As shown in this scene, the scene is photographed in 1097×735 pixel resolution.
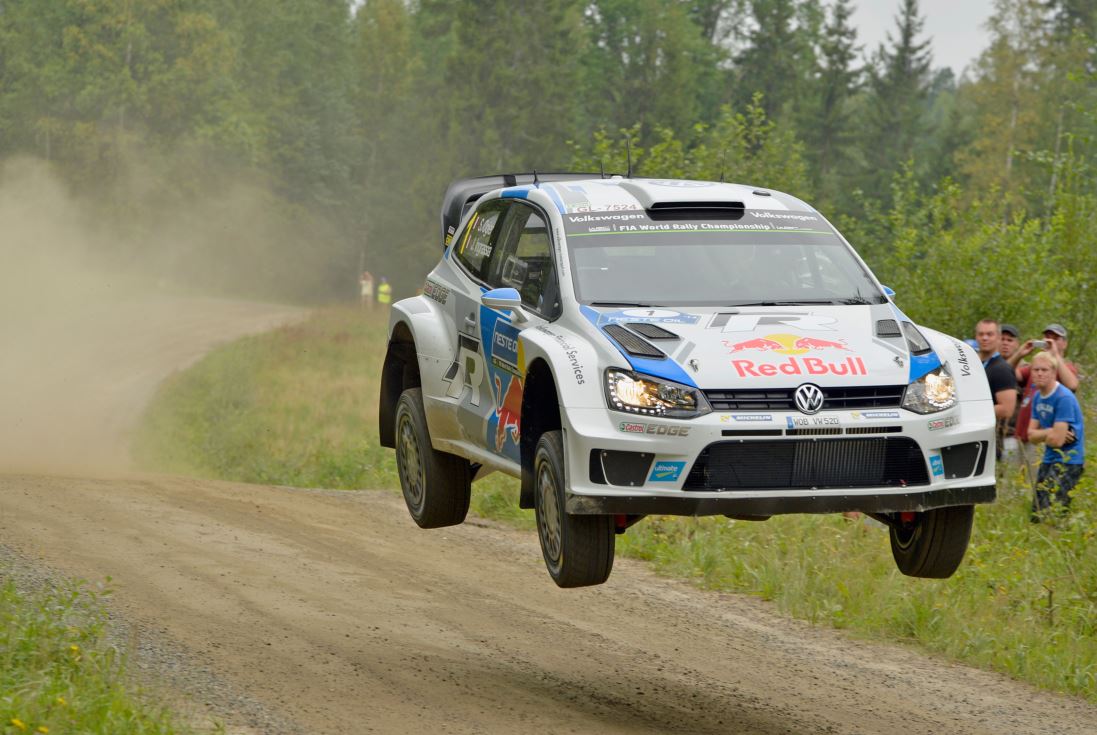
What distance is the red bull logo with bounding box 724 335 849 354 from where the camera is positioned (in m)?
6.62

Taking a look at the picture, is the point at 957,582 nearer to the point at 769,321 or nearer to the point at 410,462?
the point at 410,462

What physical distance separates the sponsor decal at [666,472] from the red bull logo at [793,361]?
1.68 ft

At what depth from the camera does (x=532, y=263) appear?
7844 mm

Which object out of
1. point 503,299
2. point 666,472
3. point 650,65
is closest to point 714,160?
point 503,299

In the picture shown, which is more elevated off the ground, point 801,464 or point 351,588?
point 801,464

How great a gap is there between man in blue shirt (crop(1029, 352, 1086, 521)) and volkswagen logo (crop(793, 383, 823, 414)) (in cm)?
528

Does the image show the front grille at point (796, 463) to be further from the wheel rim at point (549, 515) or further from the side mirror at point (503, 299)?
the side mirror at point (503, 299)

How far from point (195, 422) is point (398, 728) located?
2096cm

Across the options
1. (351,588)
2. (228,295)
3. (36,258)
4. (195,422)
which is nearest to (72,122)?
(228,295)

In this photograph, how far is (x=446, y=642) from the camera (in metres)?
9.95

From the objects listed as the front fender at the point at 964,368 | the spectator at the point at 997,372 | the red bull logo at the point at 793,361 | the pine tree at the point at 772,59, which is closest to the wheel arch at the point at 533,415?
the red bull logo at the point at 793,361

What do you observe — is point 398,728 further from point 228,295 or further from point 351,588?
point 228,295

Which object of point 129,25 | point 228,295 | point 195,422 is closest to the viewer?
point 195,422

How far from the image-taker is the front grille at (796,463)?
21.2 feet
